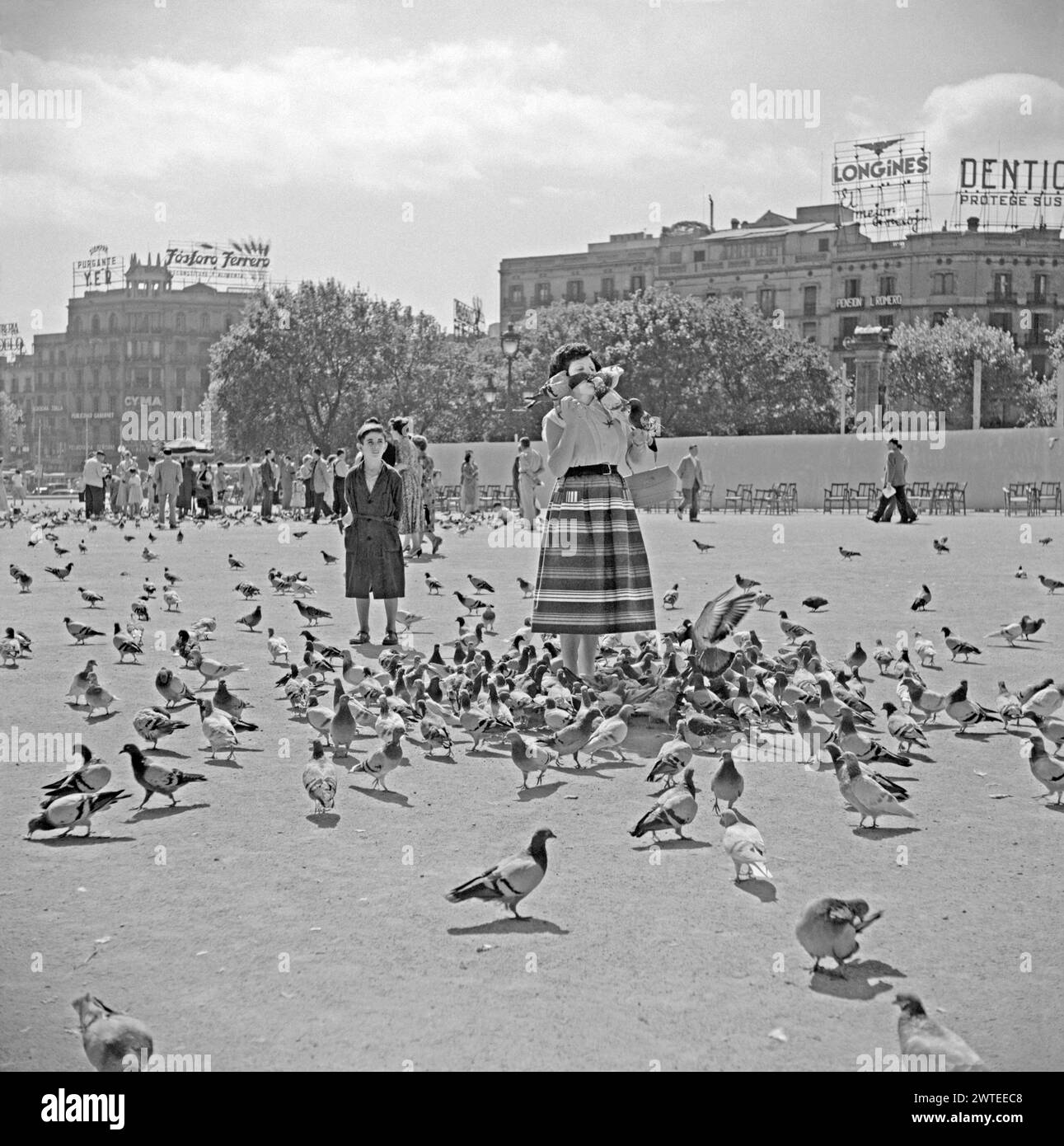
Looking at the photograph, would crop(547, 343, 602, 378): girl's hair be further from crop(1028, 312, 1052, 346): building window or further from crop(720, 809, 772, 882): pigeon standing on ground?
crop(1028, 312, 1052, 346): building window

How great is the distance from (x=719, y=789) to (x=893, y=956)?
5.64 ft

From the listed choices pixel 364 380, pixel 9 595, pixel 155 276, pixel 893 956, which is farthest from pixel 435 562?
pixel 155 276

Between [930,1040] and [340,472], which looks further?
[340,472]

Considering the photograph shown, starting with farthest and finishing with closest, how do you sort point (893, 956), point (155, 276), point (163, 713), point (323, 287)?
point (155, 276) < point (323, 287) < point (163, 713) < point (893, 956)

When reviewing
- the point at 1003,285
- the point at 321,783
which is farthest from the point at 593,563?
the point at 1003,285

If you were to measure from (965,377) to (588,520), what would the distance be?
6302 centimetres

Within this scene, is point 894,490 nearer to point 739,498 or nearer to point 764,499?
point 764,499

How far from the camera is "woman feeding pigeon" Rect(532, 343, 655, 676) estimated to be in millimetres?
8656

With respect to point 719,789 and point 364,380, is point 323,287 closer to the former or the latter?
point 364,380

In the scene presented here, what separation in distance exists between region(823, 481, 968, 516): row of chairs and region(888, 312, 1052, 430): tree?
94.2 feet

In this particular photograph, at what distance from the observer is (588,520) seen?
28.5 feet

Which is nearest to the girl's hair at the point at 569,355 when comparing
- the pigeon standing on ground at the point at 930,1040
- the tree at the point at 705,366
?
the pigeon standing on ground at the point at 930,1040

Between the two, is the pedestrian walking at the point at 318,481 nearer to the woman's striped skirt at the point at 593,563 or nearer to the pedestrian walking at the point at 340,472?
the pedestrian walking at the point at 340,472
